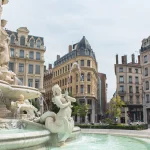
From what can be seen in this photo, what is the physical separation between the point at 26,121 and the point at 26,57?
4578cm

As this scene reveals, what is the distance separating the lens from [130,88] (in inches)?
2579

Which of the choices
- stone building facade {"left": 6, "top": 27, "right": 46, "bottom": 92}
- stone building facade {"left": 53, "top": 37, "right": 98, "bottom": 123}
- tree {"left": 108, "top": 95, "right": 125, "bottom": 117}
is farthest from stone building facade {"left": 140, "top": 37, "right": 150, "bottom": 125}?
stone building facade {"left": 6, "top": 27, "right": 46, "bottom": 92}

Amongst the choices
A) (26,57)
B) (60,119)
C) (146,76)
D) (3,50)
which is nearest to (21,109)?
(3,50)

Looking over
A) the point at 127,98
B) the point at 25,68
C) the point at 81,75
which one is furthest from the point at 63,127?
the point at 127,98

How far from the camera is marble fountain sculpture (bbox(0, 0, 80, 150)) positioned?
6.64 meters

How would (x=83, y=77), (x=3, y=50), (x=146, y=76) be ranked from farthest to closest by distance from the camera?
1. (x=83, y=77)
2. (x=146, y=76)
3. (x=3, y=50)

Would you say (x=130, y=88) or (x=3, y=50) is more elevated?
(x=130, y=88)

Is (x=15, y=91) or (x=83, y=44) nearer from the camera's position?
(x=15, y=91)

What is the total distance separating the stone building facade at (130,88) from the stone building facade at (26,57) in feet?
71.7

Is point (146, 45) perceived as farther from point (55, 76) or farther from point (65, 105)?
point (65, 105)

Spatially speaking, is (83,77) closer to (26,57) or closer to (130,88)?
(130,88)

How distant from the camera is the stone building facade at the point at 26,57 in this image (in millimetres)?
52906

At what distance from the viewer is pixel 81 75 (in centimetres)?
6178

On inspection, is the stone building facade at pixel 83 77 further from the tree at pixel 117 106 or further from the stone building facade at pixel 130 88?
the tree at pixel 117 106
